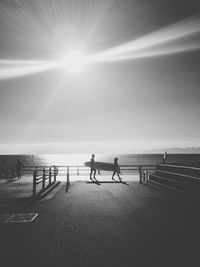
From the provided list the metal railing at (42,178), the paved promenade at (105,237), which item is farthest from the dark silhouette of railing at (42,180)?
the paved promenade at (105,237)

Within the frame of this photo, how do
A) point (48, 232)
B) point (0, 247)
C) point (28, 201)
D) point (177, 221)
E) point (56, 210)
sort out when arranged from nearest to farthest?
point (0, 247) < point (48, 232) < point (177, 221) < point (56, 210) < point (28, 201)

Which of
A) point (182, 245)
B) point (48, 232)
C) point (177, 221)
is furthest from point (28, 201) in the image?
point (182, 245)

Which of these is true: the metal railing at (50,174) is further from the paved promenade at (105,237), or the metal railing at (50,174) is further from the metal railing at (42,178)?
the paved promenade at (105,237)

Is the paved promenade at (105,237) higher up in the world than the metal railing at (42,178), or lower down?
lower down

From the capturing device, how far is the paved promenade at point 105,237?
142 inches

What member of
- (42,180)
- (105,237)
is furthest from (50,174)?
Result: (105,237)

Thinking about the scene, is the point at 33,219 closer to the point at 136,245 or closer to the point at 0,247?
the point at 0,247

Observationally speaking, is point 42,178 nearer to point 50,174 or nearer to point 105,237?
point 50,174

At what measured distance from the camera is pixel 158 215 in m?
6.52

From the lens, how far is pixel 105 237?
15.3ft

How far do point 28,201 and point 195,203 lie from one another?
23.1ft

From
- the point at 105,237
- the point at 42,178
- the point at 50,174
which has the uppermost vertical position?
the point at 50,174

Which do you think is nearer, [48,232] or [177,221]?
[48,232]

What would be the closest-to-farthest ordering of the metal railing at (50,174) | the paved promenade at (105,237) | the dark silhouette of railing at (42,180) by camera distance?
1. the paved promenade at (105,237)
2. the dark silhouette of railing at (42,180)
3. the metal railing at (50,174)
